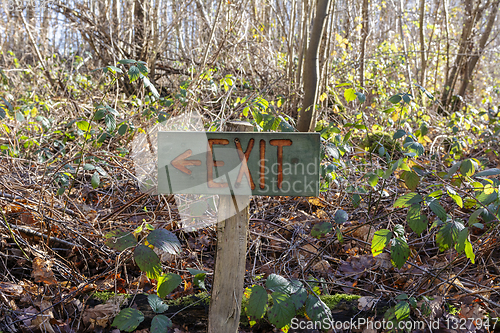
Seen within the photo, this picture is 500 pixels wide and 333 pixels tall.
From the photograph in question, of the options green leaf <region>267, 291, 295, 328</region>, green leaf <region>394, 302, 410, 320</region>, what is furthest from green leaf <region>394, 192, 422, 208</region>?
green leaf <region>267, 291, 295, 328</region>

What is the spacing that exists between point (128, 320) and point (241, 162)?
956 mm

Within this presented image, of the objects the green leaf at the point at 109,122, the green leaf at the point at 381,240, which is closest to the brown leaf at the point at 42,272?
the green leaf at the point at 109,122

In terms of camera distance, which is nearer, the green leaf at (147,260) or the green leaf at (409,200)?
the green leaf at (147,260)

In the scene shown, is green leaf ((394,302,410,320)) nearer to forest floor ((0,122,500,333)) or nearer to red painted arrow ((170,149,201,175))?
forest floor ((0,122,500,333))

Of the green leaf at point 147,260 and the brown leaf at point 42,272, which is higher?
the green leaf at point 147,260

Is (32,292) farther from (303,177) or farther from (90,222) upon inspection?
(303,177)

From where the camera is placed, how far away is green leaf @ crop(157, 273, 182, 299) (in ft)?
5.52

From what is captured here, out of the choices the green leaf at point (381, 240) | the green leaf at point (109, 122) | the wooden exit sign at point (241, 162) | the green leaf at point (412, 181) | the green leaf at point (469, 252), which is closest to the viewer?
the wooden exit sign at point (241, 162)

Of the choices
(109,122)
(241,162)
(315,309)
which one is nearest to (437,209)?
(315,309)

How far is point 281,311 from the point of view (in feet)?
5.14

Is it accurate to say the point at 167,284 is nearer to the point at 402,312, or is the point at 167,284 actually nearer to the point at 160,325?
the point at 160,325

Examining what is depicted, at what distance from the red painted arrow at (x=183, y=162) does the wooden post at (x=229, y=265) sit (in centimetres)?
23

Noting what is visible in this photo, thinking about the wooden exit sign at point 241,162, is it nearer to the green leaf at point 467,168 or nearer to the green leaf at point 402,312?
the green leaf at point 402,312

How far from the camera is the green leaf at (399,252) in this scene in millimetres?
1816
